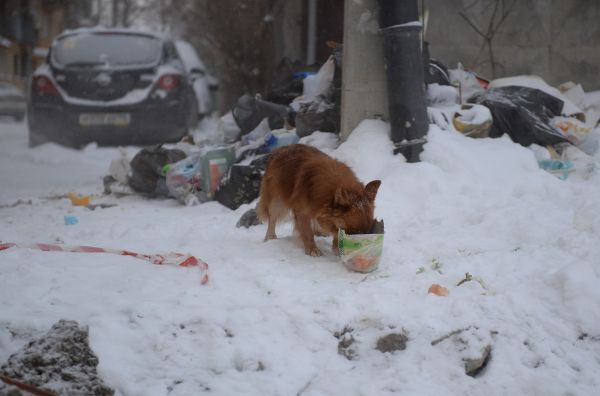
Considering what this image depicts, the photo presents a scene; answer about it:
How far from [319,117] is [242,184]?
3.51 feet

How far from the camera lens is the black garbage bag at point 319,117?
6363 millimetres

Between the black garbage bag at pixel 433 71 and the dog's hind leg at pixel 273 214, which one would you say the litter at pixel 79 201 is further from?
the black garbage bag at pixel 433 71

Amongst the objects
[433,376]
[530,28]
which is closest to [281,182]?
[433,376]

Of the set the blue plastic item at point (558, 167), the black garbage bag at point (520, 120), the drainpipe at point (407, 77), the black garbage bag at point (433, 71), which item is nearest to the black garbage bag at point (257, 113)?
the black garbage bag at point (433, 71)

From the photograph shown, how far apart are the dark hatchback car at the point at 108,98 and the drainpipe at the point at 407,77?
14.7 feet

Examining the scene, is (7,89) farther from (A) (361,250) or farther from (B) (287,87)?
(A) (361,250)

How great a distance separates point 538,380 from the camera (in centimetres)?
305

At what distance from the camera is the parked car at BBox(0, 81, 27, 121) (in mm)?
21828

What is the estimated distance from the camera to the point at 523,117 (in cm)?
621

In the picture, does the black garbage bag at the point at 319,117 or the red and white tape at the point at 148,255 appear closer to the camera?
the red and white tape at the point at 148,255

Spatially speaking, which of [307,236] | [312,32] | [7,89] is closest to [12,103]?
[7,89]

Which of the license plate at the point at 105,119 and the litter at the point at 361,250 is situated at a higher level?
the license plate at the point at 105,119

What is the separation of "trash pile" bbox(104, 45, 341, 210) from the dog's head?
2078 mm

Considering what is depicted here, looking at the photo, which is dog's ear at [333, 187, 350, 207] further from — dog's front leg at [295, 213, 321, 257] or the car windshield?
the car windshield
